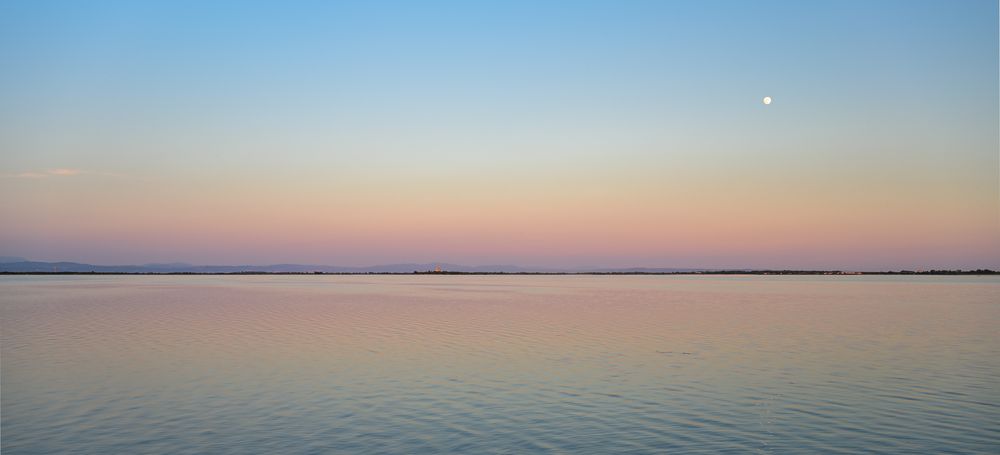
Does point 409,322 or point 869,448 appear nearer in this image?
point 869,448

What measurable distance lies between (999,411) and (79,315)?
65.2 metres

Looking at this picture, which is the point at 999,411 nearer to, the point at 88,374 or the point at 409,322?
the point at 88,374

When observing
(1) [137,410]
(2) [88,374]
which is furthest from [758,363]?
(2) [88,374]

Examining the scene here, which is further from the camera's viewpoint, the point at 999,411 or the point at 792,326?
the point at 792,326

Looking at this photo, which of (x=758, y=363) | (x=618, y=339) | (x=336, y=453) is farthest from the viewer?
(x=618, y=339)

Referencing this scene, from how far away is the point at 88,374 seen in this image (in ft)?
95.0

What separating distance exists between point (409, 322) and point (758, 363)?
29860mm

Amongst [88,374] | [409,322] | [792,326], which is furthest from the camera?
[409,322]

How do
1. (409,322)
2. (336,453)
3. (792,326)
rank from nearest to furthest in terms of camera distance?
(336,453), (792,326), (409,322)

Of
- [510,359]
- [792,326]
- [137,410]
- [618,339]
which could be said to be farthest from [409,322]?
[137,410]

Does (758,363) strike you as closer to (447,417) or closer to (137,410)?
(447,417)

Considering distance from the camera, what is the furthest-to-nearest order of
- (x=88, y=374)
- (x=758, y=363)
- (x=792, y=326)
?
(x=792, y=326), (x=758, y=363), (x=88, y=374)

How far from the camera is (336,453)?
56.6ft

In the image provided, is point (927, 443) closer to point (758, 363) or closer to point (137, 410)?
point (758, 363)
